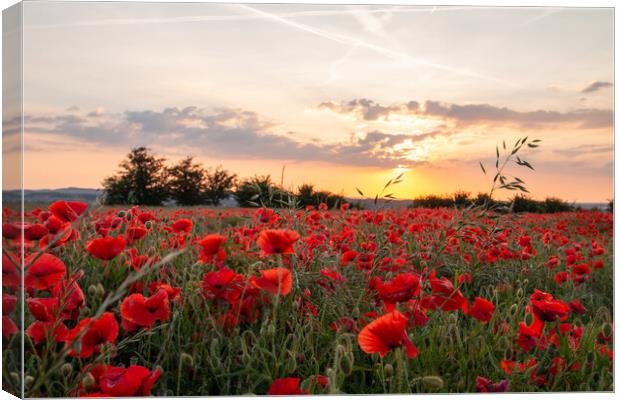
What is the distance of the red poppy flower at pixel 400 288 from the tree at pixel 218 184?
3.56 ft

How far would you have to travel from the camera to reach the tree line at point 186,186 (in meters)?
2.54

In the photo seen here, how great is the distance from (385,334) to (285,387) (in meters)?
0.40

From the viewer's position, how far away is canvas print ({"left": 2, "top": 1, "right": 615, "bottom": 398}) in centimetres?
213

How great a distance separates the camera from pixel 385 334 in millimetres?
1531

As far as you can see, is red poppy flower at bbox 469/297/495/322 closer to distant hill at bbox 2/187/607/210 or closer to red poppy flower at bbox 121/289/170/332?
distant hill at bbox 2/187/607/210

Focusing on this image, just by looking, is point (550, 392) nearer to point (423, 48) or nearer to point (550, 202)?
point (550, 202)

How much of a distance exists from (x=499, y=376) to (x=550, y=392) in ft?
0.63

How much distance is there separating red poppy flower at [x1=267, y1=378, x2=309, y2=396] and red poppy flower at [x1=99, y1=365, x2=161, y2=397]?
350 mm

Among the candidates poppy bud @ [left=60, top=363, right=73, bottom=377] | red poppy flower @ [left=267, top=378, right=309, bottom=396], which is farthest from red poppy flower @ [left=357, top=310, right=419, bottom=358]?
poppy bud @ [left=60, top=363, right=73, bottom=377]

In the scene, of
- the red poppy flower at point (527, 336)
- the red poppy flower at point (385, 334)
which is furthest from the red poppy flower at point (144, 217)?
the red poppy flower at point (527, 336)

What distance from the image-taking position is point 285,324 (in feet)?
7.09

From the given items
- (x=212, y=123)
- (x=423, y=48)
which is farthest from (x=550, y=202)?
(x=212, y=123)

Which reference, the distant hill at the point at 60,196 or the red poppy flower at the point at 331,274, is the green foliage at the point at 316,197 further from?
the red poppy flower at the point at 331,274

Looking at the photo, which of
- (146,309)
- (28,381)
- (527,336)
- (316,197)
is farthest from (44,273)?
(527,336)
